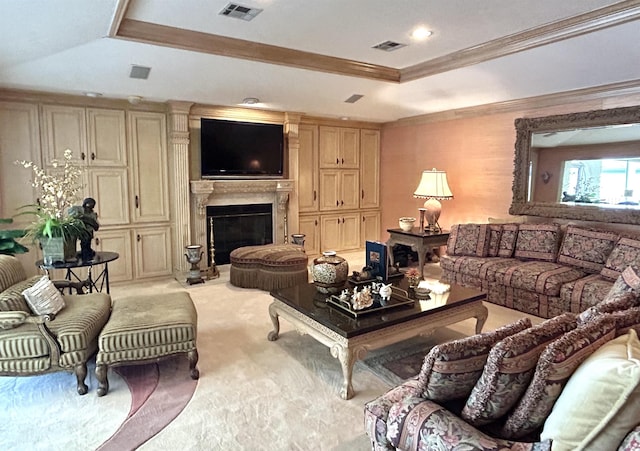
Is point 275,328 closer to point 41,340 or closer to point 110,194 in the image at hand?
point 41,340

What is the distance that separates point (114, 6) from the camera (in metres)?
3.00

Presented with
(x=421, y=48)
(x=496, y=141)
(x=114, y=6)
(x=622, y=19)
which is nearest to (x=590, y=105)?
(x=496, y=141)

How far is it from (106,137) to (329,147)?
345 centimetres

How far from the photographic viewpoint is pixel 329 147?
7.16m

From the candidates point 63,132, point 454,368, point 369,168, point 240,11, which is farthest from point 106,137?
point 454,368

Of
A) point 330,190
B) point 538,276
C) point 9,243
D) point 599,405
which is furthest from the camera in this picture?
point 330,190

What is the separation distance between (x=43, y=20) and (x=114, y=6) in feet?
1.70

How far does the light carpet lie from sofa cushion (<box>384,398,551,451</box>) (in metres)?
0.70

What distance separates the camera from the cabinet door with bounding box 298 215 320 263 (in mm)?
7043

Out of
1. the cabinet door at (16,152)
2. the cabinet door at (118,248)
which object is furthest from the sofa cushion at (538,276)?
the cabinet door at (16,152)

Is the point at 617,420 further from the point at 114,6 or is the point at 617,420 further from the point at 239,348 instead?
the point at 114,6

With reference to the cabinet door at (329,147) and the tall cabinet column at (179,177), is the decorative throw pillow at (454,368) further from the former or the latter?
the cabinet door at (329,147)

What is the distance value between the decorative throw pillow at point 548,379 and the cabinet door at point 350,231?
5.98 m

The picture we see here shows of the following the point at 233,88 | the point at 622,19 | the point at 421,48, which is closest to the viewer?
the point at 622,19
